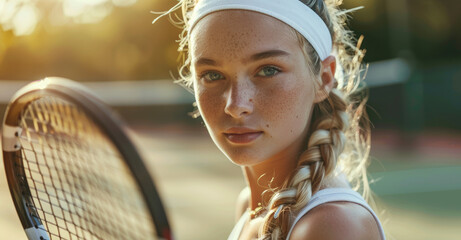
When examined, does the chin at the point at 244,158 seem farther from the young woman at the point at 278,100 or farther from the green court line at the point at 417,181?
the green court line at the point at 417,181

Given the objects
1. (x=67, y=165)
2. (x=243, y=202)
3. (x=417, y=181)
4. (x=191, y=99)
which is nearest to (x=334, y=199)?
(x=243, y=202)

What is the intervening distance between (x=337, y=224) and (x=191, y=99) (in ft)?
33.5

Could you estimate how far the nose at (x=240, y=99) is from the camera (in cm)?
141

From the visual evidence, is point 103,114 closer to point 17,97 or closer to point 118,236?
point 118,236

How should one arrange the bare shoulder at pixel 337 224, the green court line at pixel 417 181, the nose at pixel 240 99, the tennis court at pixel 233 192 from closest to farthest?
the bare shoulder at pixel 337 224 → the nose at pixel 240 99 → the tennis court at pixel 233 192 → the green court line at pixel 417 181

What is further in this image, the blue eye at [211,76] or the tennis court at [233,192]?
the tennis court at [233,192]

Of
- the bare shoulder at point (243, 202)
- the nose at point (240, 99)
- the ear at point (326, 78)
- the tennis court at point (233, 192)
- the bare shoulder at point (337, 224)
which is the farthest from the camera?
the tennis court at point (233, 192)

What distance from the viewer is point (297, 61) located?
1.46 meters

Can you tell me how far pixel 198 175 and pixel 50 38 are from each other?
6252mm

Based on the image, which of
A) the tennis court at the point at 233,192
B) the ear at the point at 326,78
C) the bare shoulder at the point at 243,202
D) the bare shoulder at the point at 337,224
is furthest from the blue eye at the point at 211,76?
the tennis court at the point at 233,192

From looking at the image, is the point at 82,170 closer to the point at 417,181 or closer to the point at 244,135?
the point at 244,135

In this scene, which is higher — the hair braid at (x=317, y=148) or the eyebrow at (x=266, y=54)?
the eyebrow at (x=266, y=54)

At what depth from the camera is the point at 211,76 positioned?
149 centimetres

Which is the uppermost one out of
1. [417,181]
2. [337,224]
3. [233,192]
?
[417,181]
